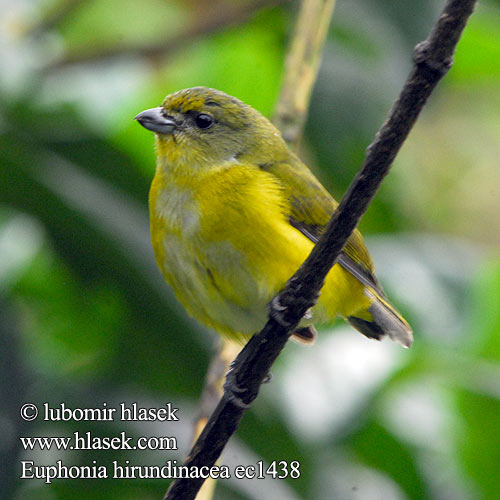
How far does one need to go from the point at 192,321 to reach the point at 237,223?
931 millimetres

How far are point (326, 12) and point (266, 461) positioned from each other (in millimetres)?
1844

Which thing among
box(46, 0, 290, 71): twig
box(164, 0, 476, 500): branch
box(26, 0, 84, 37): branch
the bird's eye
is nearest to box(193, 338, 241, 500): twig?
box(164, 0, 476, 500): branch

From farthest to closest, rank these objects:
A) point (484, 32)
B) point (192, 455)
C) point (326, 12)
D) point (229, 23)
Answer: point (484, 32)
point (229, 23)
point (326, 12)
point (192, 455)

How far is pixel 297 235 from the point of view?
2.84 meters

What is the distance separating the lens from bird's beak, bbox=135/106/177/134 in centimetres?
310

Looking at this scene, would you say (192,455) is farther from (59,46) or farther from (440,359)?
(59,46)

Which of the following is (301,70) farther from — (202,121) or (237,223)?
(237,223)

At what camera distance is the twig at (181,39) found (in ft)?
14.0

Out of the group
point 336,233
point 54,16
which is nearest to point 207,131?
point 336,233

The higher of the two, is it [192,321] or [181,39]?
[181,39]

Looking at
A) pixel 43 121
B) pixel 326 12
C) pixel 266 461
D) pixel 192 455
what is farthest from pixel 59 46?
pixel 192 455

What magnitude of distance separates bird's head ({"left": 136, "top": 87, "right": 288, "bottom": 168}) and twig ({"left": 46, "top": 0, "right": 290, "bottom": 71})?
110 cm

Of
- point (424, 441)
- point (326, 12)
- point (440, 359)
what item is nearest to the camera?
point (326, 12)

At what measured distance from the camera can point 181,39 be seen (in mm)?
4320
